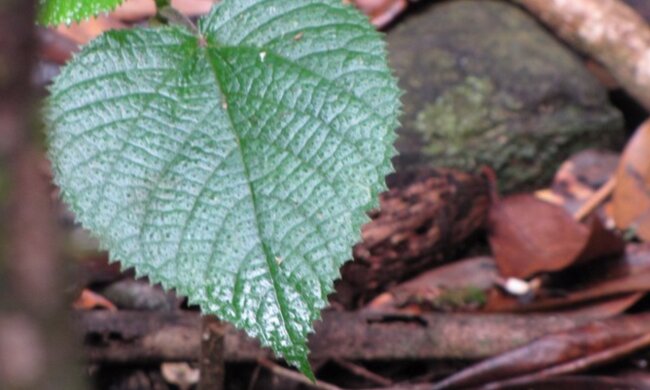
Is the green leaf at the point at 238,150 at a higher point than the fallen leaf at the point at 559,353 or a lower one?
higher

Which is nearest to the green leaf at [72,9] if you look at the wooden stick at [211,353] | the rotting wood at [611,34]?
the wooden stick at [211,353]

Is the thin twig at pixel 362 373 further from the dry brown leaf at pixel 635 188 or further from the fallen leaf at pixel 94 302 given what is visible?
the dry brown leaf at pixel 635 188

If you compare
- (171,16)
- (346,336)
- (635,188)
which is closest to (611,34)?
(635,188)

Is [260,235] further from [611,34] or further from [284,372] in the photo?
[611,34]

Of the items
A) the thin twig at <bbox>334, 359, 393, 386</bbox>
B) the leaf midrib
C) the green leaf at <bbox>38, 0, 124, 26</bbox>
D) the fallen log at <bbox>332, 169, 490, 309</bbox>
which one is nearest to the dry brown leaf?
the fallen log at <bbox>332, 169, 490, 309</bbox>

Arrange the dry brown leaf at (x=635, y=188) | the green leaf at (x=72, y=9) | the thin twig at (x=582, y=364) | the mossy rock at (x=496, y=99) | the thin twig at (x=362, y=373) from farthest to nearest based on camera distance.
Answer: the mossy rock at (x=496, y=99), the dry brown leaf at (x=635, y=188), the thin twig at (x=362, y=373), the thin twig at (x=582, y=364), the green leaf at (x=72, y=9)

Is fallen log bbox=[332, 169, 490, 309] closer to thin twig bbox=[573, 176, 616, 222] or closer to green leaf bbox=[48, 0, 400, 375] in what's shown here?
thin twig bbox=[573, 176, 616, 222]
